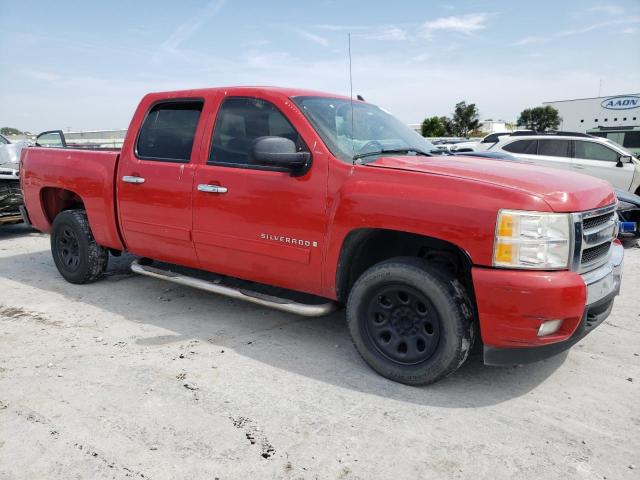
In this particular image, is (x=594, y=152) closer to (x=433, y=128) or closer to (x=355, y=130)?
(x=355, y=130)

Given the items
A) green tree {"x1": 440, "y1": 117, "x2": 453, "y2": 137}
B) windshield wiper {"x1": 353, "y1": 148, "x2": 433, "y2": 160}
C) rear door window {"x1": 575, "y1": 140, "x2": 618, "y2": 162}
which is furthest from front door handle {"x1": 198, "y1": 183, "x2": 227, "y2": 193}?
green tree {"x1": 440, "y1": 117, "x2": 453, "y2": 137}

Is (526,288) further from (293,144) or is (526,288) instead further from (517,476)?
(293,144)

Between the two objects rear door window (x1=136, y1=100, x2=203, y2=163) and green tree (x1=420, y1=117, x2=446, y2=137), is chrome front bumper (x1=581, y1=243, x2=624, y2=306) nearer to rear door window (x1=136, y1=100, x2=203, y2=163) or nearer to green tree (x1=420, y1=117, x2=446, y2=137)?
rear door window (x1=136, y1=100, x2=203, y2=163)

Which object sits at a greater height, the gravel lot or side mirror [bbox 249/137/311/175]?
side mirror [bbox 249/137/311/175]

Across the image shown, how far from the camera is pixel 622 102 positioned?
58.0 meters

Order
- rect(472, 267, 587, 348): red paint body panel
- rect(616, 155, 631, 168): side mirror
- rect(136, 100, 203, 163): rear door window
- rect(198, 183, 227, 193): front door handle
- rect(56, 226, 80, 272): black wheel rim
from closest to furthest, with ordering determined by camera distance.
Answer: rect(472, 267, 587, 348): red paint body panel
rect(198, 183, 227, 193): front door handle
rect(136, 100, 203, 163): rear door window
rect(56, 226, 80, 272): black wheel rim
rect(616, 155, 631, 168): side mirror

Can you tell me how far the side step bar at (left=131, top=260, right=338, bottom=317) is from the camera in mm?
3562

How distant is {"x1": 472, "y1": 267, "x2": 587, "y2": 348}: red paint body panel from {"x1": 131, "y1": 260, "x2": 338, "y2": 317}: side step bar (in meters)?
1.11

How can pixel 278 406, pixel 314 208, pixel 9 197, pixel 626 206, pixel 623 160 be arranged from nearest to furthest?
pixel 278 406 → pixel 314 208 → pixel 626 206 → pixel 9 197 → pixel 623 160

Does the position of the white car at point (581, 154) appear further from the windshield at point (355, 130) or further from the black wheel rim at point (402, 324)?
the black wheel rim at point (402, 324)

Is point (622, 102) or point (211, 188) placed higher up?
point (622, 102)

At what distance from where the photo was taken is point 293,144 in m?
3.41

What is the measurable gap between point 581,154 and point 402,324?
902 centimetres

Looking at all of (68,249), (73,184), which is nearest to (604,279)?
(73,184)
